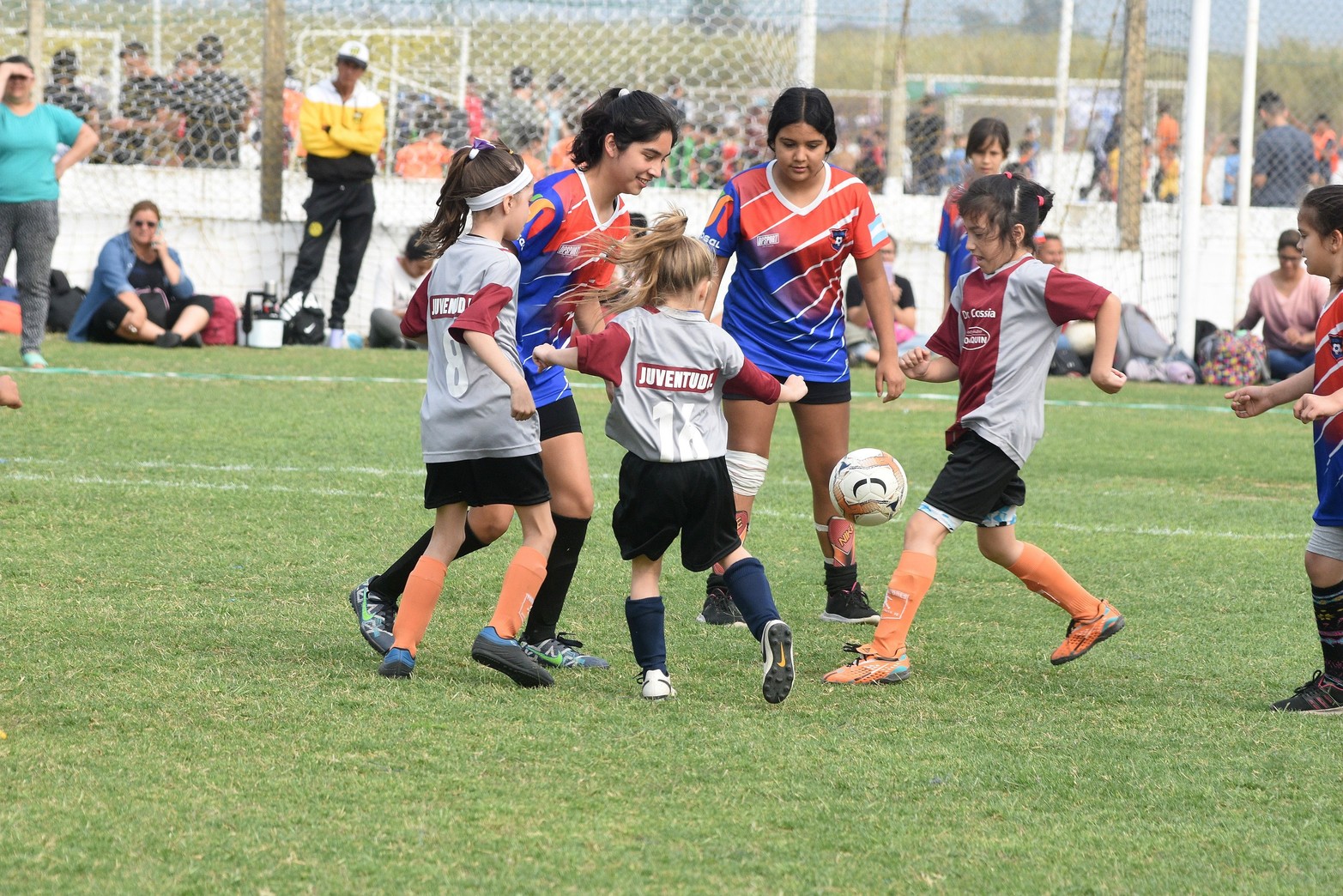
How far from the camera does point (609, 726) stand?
409 centimetres

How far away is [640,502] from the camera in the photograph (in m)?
4.43

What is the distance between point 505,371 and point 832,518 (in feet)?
6.71

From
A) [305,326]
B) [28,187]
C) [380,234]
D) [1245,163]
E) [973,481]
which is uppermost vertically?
[1245,163]

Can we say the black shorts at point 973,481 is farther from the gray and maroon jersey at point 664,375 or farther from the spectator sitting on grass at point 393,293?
the spectator sitting on grass at point 393,293

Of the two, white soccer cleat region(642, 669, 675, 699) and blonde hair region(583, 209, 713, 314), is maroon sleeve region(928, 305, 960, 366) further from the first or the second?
white soccer cleat region(642, 669, 675, 699)

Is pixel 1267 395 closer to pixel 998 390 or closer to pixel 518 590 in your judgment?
pixel 998 390

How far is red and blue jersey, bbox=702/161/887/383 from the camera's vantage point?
227 inches

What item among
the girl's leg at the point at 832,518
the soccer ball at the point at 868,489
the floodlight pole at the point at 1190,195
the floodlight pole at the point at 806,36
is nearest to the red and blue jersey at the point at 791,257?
the girl's leg at the point at 832,518

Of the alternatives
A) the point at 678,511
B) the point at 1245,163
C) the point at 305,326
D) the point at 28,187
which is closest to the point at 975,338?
the point at 678,511

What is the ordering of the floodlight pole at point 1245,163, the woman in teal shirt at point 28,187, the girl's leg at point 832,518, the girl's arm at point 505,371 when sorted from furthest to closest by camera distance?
the floodlight pole at point 1245,163 < the woman in teal shirt at point 28,187 < the girl's leg at point 832,518 < the girl's arm at point 505,371

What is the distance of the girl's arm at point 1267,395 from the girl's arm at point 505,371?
6.84ft

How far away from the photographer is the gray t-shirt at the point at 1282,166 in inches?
740

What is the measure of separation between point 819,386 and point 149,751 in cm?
Answer: 301


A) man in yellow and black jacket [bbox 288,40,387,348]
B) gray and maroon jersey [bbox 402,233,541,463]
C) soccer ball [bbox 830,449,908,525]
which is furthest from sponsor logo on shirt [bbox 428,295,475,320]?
man in yellow and black jacket [bbox 288,40,387,348]
